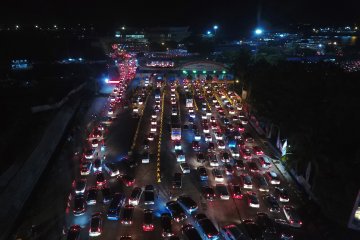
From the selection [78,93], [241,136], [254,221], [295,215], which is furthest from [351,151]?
[78,93]

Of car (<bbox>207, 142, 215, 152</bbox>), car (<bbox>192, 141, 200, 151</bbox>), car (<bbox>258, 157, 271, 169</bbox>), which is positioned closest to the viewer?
car (<bbox>258, 157, 271, 169</bbox>)

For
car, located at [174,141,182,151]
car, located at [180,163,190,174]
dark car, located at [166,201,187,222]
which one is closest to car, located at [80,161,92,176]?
car, located at [180,163,190,174]

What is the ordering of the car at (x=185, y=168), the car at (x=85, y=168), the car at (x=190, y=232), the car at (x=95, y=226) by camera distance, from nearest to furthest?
the car at (x=190, y=232) → the car at (x=95, y=226) → the car at (x=85, y=168) → the car at (x=185, y=168)

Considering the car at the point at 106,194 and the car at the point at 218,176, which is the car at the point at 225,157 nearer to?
the car at the point at 218,176

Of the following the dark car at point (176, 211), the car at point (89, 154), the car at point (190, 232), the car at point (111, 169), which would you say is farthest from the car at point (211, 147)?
the car at point (190, 232)

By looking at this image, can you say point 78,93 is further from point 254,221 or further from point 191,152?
point 254,221

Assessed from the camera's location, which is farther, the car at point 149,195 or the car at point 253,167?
the car at point 253,167

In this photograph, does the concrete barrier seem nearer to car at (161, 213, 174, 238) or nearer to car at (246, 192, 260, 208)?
car at (161, 213, 174, 238)
